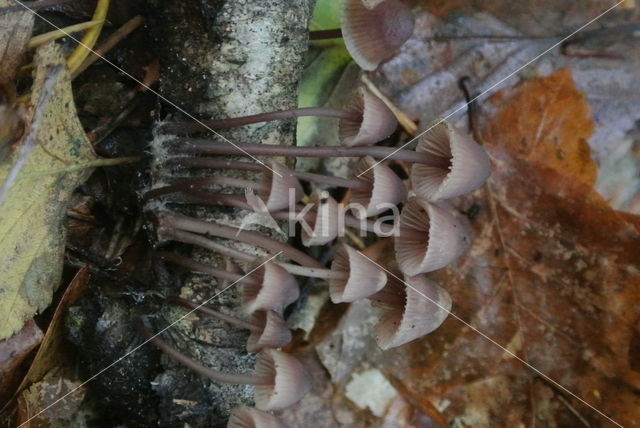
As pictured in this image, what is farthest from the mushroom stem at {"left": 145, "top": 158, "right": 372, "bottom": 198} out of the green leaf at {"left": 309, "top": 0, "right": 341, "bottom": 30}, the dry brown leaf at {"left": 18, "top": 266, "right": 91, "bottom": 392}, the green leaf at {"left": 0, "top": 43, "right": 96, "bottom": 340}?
the green leaf at {"left": 309, "top": 0, "right": 341, "bottom": 30}

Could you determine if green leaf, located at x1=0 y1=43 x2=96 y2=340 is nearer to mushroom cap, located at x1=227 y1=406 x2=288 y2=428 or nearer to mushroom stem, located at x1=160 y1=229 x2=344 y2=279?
mushroom stem, located at x1=160 y1=229 x2=344 y2=279

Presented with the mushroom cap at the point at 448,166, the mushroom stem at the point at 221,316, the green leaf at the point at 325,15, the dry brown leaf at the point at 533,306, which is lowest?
the dry brown leaf at the point at 533,306

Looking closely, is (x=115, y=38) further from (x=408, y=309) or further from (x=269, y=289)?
(x=408, y=309)

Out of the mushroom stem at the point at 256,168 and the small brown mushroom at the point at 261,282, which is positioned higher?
the mushroom stem at the point at 256,168

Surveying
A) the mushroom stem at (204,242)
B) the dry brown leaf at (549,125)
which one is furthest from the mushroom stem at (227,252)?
the dry brown leaf at (549,125)

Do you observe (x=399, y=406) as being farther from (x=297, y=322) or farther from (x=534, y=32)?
(x=534, y=32)

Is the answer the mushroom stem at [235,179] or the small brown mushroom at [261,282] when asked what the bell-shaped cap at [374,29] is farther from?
the small brown mushroom at [261,282]
